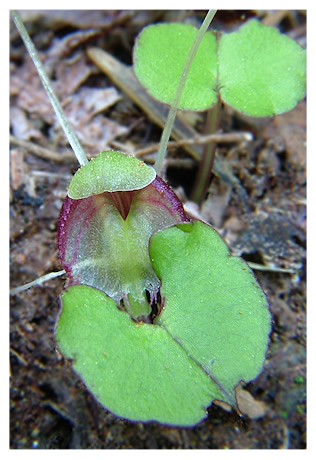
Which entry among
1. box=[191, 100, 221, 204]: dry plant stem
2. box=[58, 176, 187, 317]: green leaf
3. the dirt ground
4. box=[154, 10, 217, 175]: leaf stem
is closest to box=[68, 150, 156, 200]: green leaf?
box=[58, 176, 187, 317]: green leaf

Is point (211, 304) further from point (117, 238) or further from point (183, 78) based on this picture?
point (183, 78)

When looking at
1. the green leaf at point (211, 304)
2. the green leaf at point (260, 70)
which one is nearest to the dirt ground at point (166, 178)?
the green leaf at point (211, 304)

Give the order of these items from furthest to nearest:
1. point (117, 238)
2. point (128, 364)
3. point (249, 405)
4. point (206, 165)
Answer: point (206, 165) → point (249, 405) → point (117, 238) → point (128, 364)

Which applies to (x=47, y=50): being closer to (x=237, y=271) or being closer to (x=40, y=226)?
(x=40, y=226)

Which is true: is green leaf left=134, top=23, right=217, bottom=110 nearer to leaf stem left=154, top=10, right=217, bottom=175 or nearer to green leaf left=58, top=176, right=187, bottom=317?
leaf stem left=154, top=10, right=217, bottom=175

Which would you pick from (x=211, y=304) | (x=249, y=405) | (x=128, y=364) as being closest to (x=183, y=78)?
(x=211, y=304)

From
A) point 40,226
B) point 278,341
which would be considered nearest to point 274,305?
point 278,341
